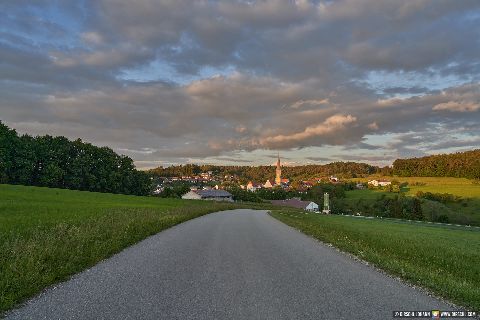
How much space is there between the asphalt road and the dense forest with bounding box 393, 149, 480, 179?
14752 cm

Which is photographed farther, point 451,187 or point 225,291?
point 451,187

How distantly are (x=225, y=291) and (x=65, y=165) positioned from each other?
100 metres

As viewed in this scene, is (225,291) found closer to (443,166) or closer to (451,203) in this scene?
(451,203)

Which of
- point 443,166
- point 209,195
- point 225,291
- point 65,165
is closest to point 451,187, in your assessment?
point 443,166

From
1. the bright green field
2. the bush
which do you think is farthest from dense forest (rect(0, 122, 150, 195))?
the bright green field

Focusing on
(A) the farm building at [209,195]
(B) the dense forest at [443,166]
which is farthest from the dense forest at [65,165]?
(B) the dense forest at [443,166]

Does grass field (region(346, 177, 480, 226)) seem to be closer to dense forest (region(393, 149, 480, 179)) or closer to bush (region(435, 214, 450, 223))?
bush (region(435, 214, 450, 223))

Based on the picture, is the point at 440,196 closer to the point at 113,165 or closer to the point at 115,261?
the point at 113,165

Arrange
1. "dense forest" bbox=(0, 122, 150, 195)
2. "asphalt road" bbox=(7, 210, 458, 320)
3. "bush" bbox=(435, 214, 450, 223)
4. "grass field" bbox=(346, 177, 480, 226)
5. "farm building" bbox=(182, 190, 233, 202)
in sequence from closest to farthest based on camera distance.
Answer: "asphalt road" bbox=(7, 210, 458, 320) → "dense forest" bbox=(0, 122, 150, 195) → "bush" bbox=(435, 214, 450, 223) → "grass field" bbox=(346, 177, 480, 226) → "farm building" bbox=(182, 190, 233, 202)

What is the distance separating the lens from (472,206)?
331ft

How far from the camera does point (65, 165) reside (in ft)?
328

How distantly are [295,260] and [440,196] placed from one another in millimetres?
113588

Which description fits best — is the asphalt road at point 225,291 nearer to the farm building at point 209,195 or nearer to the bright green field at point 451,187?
the bright green field at point 451,187

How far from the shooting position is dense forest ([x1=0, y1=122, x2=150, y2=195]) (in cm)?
8719
